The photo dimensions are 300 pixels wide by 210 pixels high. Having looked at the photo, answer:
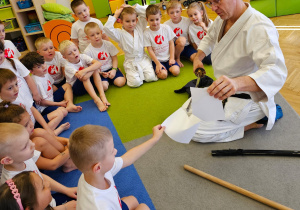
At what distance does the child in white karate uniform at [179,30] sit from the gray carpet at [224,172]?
1782 millimetres

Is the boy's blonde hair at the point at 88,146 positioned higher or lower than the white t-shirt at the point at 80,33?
lower

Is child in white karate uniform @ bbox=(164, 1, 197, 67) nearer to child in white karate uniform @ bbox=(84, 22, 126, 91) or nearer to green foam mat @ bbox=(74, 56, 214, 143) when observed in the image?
green foam mat @ bbox=(74, 56, 214, 143)

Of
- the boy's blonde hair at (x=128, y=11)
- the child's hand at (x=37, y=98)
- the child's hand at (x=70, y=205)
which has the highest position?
the boy's blonde hair at (x=128, y=11)

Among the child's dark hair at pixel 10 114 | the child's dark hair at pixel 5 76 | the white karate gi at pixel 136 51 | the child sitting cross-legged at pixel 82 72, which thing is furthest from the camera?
the white karate gi at pixel 136 51

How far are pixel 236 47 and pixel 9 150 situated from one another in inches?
66.5

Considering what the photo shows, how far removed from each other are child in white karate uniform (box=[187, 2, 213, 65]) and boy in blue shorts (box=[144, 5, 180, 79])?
36cm

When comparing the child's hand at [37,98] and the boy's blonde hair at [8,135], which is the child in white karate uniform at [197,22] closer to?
the child's hand at [37,98]

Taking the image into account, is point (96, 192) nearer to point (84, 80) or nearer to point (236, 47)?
point (236, 47)

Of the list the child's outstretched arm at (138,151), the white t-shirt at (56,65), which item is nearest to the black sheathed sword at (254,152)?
the child's outstretched arm at (138,151)

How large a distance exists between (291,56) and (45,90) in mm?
3250

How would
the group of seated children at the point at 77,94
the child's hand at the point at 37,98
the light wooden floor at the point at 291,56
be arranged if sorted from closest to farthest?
1. the group of seated children at the point at 77,94
2. the light wooden floor at the point at 291,56
3. the child's hand at the point at 37,98

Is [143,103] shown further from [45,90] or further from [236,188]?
[236,188]

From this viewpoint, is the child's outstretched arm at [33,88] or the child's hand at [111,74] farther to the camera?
the child's hand at [111,74]

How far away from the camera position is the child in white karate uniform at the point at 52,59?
309cm
